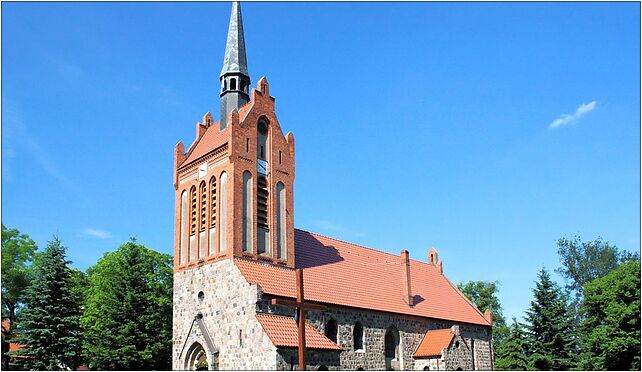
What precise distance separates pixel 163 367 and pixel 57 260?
989cm

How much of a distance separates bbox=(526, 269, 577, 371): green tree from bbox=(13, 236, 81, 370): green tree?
2731 cm

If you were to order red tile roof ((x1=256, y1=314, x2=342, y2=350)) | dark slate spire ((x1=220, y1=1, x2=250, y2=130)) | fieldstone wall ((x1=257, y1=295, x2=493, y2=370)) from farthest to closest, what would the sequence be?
dark slate spire ((x1=220, y1=1, x2=250, y2=130)), fieldstone wall ((x1=257, y1=295, x2=493, y2=370)), red tile roof ((x1=256, y1=314, x2=342, y2=350))

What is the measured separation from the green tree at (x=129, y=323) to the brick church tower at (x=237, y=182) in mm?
9468

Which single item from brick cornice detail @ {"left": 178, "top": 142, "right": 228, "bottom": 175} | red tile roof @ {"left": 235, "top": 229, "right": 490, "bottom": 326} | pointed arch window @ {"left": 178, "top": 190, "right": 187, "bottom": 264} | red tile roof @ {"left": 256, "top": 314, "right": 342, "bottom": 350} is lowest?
red tile roof @ {"left": 256, "top": 314, "right": 342, "bottom": 350}

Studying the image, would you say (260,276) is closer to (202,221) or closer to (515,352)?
(202,221)

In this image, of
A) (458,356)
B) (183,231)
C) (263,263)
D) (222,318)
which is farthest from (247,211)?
(458,356)

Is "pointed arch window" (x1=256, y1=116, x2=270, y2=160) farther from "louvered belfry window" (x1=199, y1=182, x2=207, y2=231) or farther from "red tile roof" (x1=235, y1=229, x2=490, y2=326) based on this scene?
"red tile roof" (x1=235, y1=229, x2=490, y2=326)

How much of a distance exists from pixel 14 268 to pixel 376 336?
30966mm

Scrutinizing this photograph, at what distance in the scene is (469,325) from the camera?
1471 inches

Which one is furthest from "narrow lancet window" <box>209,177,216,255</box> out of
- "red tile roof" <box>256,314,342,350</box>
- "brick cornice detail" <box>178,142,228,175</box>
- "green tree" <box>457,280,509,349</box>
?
"green tree" <box>457,280,509,349</box>

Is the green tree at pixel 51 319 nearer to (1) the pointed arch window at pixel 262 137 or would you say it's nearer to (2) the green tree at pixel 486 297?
(1) the pointed arch window at pixel 262 137

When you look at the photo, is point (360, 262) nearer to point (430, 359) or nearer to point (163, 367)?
point (430, 359)

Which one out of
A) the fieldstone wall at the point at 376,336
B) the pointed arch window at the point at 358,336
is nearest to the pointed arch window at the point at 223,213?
the fieldstone wall at the point at 376,336

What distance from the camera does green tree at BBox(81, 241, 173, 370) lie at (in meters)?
36.0
